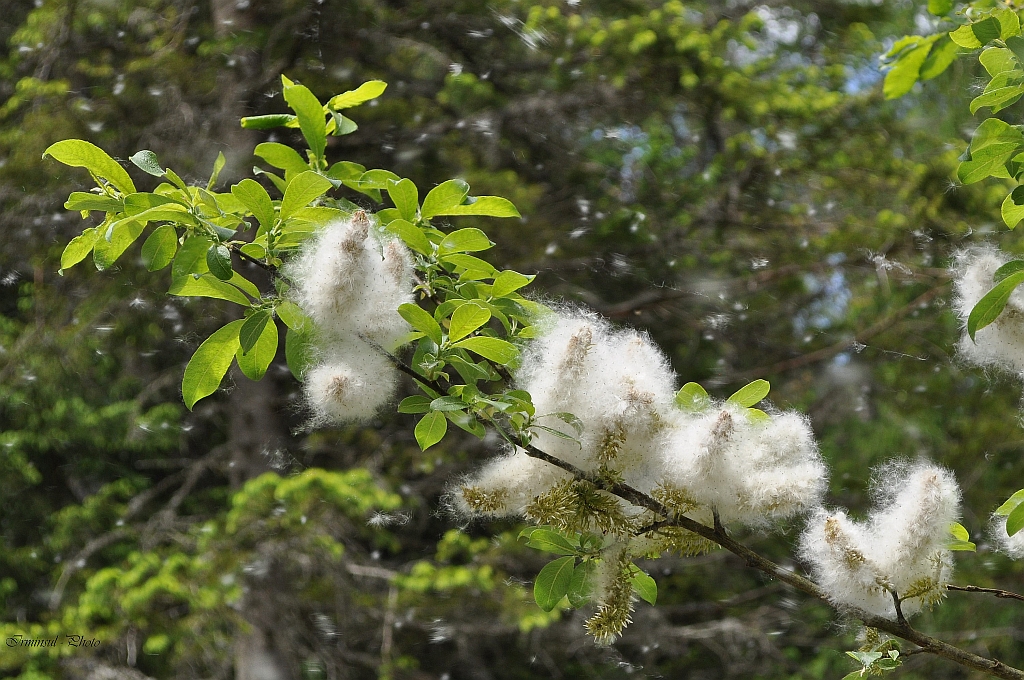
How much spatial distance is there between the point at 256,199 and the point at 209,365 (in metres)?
0.19

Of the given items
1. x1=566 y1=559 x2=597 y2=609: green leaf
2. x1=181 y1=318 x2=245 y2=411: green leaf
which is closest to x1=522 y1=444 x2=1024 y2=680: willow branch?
x1=566 y1=559 x2=597 y2=609: green leaf

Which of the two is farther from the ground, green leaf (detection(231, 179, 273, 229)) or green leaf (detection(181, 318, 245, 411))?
green leaf (detection(231, 179, 273, 229))

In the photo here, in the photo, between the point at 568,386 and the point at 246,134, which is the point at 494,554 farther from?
the point at 568,386

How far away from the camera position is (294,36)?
3822 millimetres

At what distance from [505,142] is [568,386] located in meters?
3.74

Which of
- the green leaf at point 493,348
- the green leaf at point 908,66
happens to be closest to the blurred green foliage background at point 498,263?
the green leaf at point 908,66

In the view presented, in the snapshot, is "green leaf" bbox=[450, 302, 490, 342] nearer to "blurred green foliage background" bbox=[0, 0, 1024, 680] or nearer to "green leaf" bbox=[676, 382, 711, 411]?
"green leaf" bbox=[676, 382, 711, 411]

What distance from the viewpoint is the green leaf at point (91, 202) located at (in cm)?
88

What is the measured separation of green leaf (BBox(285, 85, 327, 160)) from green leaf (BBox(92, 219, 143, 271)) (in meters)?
0.21

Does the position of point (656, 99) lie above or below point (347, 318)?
below

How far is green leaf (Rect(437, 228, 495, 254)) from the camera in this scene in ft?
3.23

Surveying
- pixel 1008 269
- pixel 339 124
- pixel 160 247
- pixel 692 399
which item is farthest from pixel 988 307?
pixel 160 247

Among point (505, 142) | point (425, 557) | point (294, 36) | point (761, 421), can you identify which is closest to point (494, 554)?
point (425, 557)

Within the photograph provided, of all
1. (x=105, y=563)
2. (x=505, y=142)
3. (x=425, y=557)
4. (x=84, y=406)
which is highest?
(x=505, y=142)
